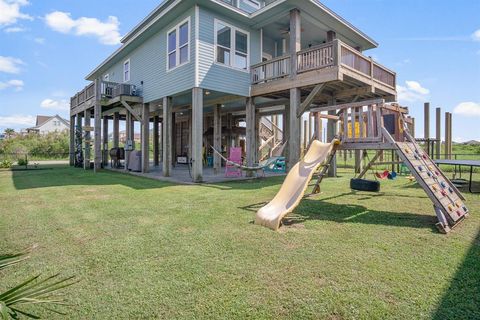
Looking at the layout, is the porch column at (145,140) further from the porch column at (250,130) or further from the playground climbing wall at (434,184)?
the playground climbing wall at (434,184)

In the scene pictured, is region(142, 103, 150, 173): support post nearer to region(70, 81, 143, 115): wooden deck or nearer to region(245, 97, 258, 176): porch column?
region(70, 81, 143, 115): wooden deck

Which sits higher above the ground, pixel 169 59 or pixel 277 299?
pixel 169 59

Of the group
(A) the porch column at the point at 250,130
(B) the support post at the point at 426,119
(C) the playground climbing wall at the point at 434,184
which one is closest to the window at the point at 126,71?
(A) the porch column at the point at 250,130

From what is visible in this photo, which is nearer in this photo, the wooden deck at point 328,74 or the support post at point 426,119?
the wooden deck at point 328,74

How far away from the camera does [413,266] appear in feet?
9.50

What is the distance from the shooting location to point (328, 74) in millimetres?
8047

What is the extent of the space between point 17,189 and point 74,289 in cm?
717

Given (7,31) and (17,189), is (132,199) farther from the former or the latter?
(7,31)

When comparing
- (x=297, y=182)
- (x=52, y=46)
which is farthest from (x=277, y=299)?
(x=52, y=46)

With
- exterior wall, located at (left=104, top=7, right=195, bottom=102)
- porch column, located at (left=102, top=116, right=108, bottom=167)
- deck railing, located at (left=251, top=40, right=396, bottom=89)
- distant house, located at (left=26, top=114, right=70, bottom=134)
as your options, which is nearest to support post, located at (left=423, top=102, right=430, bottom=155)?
deck railing, located at (left=251, top=40, right=396, bottom=89)

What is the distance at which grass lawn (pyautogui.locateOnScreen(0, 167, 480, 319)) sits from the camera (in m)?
2.21

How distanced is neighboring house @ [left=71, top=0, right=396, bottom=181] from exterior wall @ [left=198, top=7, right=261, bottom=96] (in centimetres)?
3

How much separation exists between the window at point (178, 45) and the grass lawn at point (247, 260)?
6.48 m

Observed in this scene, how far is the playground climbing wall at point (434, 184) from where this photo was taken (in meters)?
4.36
